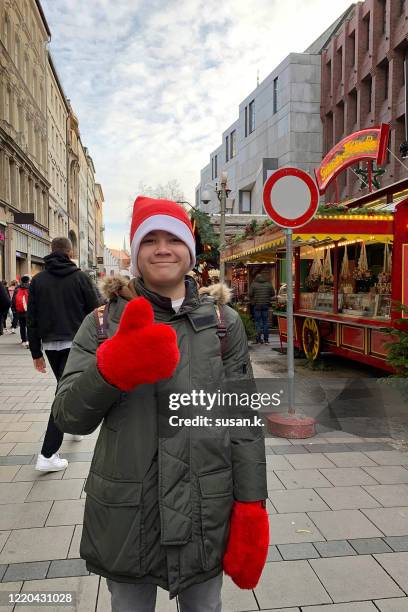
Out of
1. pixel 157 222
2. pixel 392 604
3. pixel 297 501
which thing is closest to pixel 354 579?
pixel 392 604

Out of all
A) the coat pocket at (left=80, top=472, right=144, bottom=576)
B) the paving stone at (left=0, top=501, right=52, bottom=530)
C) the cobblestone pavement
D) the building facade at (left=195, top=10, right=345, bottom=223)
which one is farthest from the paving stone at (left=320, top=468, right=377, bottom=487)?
the building facade at (left=195, top=10, right=345, bottom=223)

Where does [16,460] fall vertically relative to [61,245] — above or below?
below

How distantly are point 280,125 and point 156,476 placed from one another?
39.0 metres

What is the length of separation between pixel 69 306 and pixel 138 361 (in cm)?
297

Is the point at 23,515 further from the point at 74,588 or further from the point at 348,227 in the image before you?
the point at 348,227

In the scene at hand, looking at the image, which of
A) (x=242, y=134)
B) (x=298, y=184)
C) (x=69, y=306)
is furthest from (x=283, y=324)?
(x=242, y=134)

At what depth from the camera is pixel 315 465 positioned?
420 cm

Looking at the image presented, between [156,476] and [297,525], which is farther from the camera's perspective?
[297,525]

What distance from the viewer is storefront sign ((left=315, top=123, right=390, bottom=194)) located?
1054cm

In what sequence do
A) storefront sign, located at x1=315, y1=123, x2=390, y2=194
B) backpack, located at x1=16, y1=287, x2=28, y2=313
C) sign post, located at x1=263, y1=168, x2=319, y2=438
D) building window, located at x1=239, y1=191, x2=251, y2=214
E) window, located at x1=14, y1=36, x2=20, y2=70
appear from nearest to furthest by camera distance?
sign post, located at x1=263, y1=168, x2=319, y2=438 → storefront sign, located at x1=315, y1=123, x2=390, y2=194 → backpack, located at x1=16, y1=287, x2=28, y2=313 → window, located at x1=14, y1=36, x2=20, y2=70 → building window, located at x1=239, y1=191, x2=251, y2=214

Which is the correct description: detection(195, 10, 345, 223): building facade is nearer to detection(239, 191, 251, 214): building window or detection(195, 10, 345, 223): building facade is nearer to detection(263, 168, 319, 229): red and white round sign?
detection(239, 191, 251, 214): building window

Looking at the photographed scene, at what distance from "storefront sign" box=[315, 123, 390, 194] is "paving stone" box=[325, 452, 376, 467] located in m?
7.68

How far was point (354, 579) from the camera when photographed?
2525mm

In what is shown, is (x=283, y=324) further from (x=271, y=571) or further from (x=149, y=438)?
(x=149, y=438)
